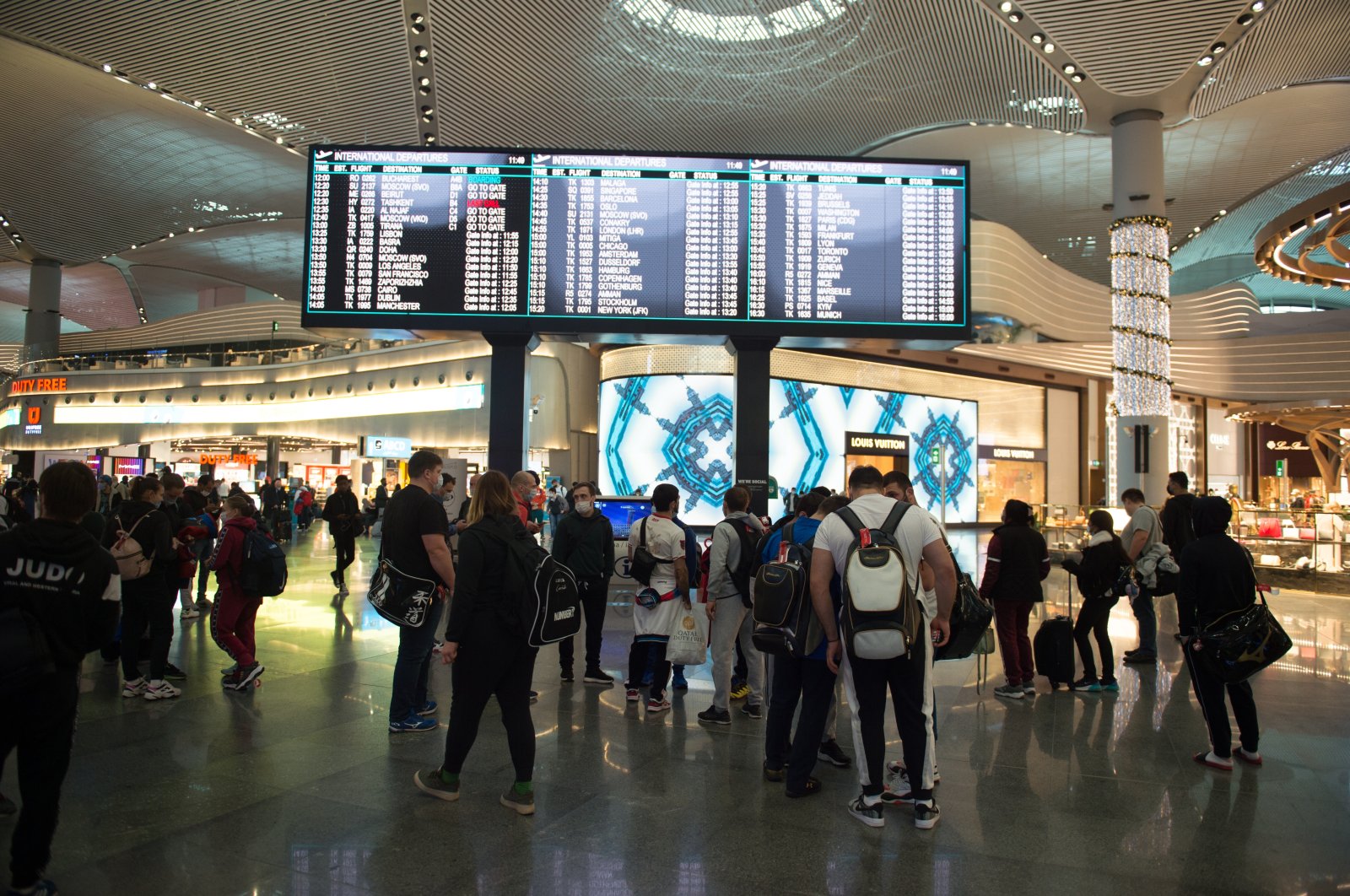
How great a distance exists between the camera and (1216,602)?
4.84 meters

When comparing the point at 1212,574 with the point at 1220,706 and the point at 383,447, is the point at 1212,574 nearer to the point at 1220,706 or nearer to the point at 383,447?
the point at 1220,706

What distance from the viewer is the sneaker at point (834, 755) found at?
483 cm

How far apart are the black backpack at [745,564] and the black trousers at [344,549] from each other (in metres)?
8.03

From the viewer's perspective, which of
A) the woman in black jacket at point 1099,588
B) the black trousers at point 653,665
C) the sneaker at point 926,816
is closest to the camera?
the sneaker at point 926,816

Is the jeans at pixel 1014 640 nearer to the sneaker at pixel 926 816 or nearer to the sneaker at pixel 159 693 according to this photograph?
the sneaker at pixel 926 816

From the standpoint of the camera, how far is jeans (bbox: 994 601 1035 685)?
6496 millimetres

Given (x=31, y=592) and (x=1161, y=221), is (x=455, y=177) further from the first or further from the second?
(x=1161, y=221)

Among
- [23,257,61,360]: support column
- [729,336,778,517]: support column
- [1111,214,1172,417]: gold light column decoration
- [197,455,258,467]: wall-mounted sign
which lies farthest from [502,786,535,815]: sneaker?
[23,257,61,360]: support column

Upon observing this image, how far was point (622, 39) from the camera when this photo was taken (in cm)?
1858

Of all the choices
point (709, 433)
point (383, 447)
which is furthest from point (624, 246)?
point (383, 447)

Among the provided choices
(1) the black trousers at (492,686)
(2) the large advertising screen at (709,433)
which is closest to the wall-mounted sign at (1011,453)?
(2) the large advertising screen at (709,433)

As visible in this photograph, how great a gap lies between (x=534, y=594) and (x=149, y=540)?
3.69 meters

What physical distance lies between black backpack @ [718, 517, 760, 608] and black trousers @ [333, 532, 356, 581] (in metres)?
8.03

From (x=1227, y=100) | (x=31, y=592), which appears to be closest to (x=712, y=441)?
(x=1227, y=100)
